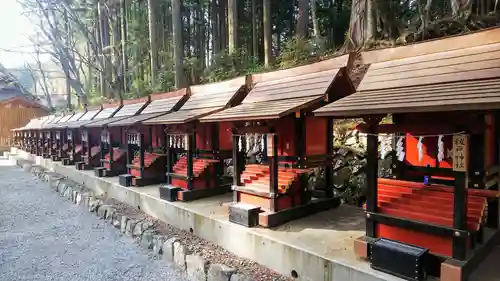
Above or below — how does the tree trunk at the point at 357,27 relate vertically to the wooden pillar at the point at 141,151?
above

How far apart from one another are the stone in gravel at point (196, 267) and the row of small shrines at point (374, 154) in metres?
0.80

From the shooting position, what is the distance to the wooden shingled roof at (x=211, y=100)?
626 centimetres

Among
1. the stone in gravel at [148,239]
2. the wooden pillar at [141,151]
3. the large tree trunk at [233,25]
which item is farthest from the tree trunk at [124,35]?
the stone in gravel at [148,239]

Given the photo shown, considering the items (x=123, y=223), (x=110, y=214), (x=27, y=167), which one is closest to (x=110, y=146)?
(x=110, y=214)

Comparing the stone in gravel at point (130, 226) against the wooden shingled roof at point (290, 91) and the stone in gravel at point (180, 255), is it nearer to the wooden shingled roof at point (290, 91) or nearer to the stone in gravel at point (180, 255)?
the stone in gravel at point (180, 255)

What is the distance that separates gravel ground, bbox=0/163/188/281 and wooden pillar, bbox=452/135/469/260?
3.40 metres

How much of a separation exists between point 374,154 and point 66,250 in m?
5.34

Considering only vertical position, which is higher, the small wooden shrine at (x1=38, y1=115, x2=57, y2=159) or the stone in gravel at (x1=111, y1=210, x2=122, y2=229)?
the small wooden shrine at (x1=38, y1=115, x2=57, y2=159)

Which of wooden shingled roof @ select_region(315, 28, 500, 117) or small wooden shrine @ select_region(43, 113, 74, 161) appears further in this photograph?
small wooden shrine @ select_region(43, 113, 74, 161)

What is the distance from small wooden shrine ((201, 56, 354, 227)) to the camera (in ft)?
15.6

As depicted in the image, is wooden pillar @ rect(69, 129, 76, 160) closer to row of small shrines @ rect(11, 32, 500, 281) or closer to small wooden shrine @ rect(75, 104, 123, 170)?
small wooden shrine @ rect(75, 104, 123, 170)

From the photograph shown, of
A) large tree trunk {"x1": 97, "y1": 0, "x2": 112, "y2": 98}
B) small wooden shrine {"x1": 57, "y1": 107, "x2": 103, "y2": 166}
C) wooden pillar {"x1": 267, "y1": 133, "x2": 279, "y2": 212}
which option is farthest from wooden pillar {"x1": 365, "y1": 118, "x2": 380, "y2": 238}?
large tree trunk {"x1": 97, "y1": 0, "x2": 112, "y2": 98}

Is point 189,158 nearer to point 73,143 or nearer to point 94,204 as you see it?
point 94,204

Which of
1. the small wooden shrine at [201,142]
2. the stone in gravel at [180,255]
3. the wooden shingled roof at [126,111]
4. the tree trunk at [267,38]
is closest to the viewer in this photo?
the stone in gravel at [180,255]
